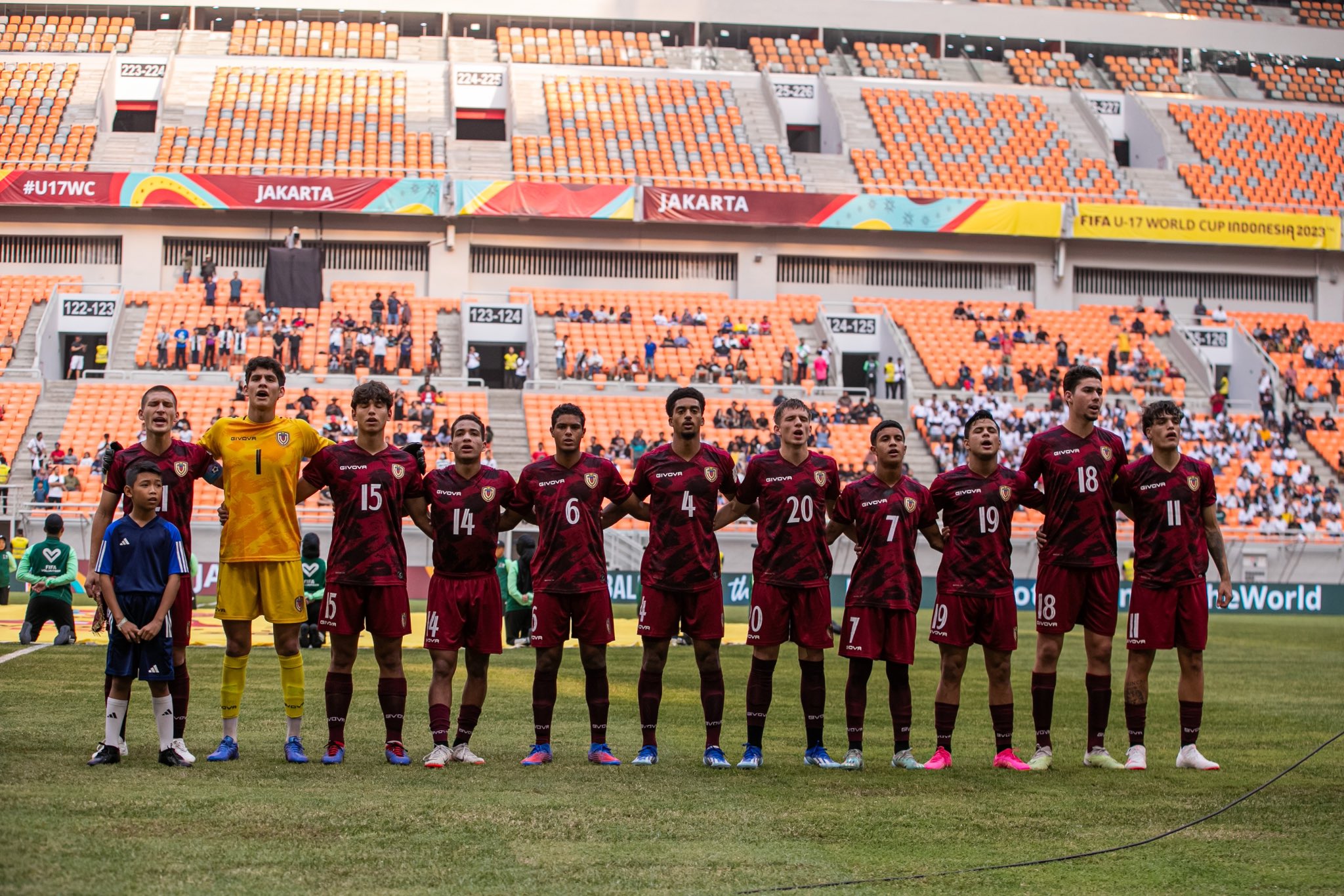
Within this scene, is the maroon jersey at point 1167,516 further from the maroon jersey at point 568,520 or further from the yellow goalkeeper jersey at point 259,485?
the yellow goalkeeper jersey at point 259,485

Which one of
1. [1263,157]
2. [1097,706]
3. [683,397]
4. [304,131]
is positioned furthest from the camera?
[1263,157]

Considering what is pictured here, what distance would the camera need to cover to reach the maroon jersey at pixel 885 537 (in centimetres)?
962

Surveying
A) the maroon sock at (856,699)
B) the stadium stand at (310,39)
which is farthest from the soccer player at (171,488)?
the stadium stand at (310,39)

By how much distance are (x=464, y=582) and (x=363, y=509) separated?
2.54ft

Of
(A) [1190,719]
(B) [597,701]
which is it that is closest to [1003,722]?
(A) [1190,719]

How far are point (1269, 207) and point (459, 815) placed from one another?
47.9m

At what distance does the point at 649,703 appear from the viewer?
938 cm

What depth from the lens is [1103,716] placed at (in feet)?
31.8

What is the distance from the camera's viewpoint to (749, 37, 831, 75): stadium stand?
174 feet

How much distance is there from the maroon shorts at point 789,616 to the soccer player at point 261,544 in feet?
9.35

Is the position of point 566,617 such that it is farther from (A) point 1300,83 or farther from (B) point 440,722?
(A) point 1300,83

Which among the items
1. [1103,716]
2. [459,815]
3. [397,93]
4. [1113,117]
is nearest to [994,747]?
[1103,716]

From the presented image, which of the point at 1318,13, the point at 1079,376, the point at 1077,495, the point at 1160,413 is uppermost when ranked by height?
the point at 1318,13

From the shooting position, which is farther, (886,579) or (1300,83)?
(1300,83)
